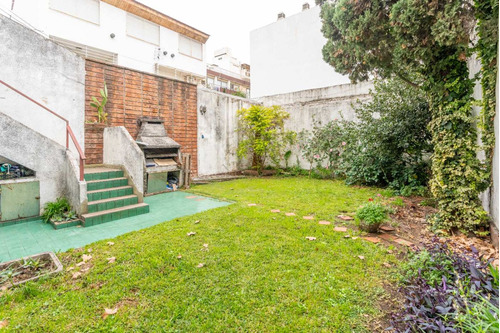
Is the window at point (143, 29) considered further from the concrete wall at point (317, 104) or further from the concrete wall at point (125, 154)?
the concrete wall at point (125, 154)

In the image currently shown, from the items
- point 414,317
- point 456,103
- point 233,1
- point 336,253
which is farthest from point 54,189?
point 233,1

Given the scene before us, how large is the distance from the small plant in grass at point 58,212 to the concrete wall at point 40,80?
195cm

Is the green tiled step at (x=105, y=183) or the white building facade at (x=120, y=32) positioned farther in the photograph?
the white building facade at (x=120, y=32)

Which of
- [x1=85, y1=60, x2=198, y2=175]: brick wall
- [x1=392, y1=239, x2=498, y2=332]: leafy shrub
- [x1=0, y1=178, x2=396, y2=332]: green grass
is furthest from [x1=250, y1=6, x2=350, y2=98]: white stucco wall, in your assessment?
[x1=392, y1=239, x2=498, y2=332]: leafy shrub

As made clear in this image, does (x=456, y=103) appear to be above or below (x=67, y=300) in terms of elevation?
above

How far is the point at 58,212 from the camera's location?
4.67 m

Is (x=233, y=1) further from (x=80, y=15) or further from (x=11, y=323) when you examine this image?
(x=11, y=323)

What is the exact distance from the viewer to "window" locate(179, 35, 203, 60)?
1695cm

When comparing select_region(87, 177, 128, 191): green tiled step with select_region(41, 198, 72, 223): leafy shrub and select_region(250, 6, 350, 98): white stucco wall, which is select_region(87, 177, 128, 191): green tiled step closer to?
select_region(41, 198, 72, 223): leafy shrub

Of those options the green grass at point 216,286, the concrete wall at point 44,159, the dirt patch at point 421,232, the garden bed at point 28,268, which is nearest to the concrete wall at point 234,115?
the concrete wall at point 44,159

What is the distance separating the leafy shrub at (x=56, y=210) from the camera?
4.56m

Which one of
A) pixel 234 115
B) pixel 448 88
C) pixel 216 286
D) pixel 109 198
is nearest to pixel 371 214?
pixel 448 88

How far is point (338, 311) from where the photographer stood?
7.06 feet

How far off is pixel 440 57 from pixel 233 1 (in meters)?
11.2
